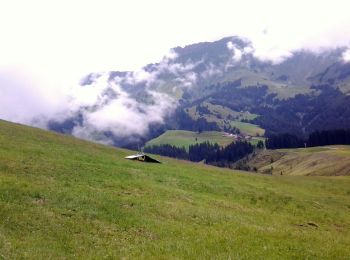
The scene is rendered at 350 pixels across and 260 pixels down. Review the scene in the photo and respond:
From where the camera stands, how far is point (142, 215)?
3059cm

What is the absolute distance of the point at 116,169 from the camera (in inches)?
1964

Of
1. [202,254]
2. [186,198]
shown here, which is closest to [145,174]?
[186,198]

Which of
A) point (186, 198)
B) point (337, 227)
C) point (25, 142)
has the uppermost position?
point (25, 142)

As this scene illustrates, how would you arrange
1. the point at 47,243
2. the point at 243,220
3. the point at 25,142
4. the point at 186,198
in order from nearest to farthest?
the point at 47,243
the point at 243,220
the point at 186,198
the point at 25,142

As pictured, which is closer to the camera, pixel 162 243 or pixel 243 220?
pixel 162 243

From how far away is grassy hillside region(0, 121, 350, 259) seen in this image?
23.5m

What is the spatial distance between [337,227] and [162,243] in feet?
78.6

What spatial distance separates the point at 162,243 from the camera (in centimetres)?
2511

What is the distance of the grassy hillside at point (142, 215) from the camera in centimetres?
2353

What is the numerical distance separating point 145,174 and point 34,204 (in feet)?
77.6

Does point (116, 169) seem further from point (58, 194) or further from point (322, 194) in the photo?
point (322, 194)

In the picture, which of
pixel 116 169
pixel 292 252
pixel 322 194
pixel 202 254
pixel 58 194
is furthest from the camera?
pixel 322 194

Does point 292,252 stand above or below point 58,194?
below

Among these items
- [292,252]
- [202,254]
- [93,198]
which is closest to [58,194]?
[93,198]
